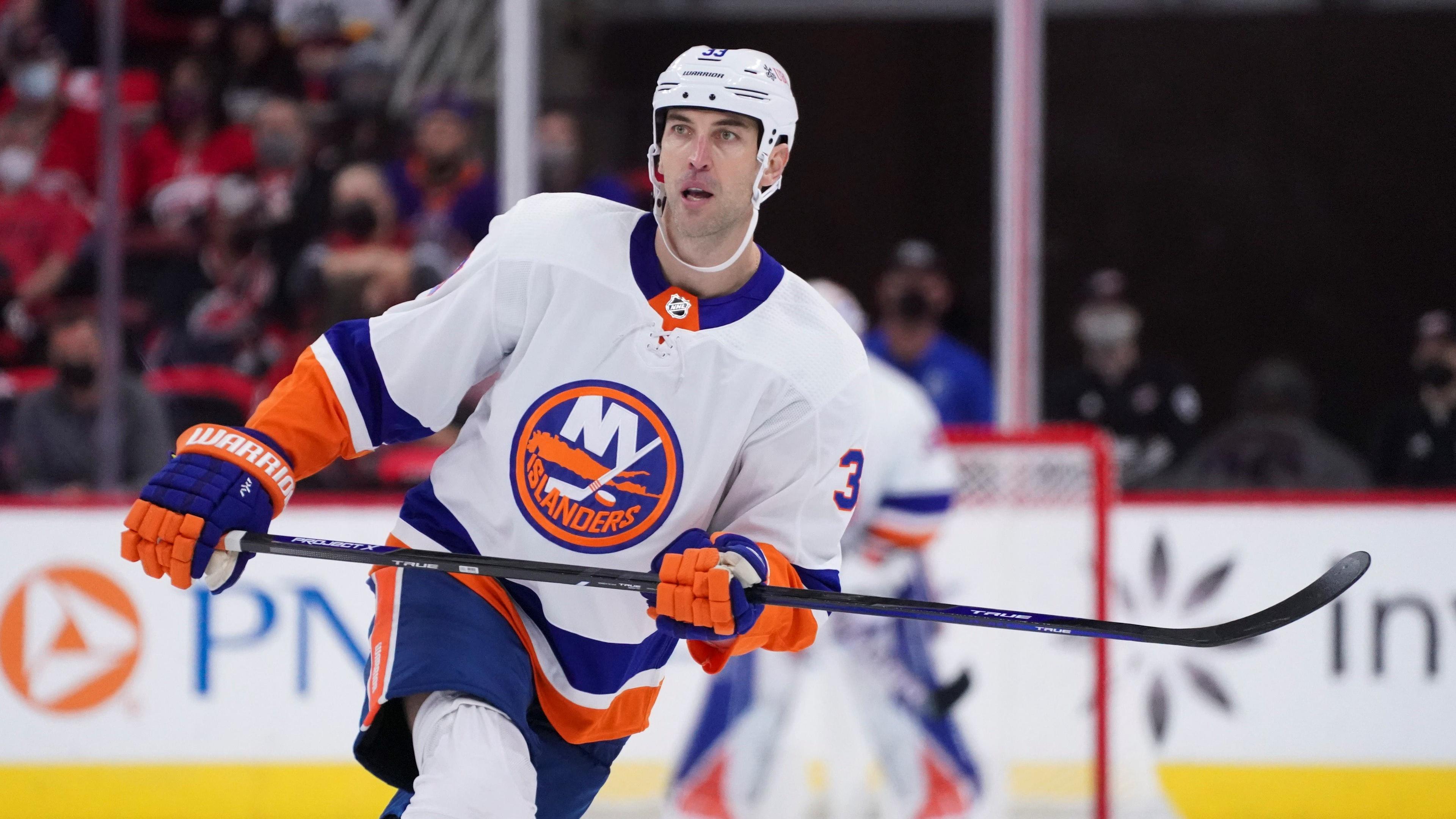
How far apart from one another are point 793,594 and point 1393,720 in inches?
96.1

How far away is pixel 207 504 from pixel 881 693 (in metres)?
2.20

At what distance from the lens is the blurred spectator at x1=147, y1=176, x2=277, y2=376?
4.81m

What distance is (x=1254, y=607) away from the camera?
163 inches

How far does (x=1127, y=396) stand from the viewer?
183 inches

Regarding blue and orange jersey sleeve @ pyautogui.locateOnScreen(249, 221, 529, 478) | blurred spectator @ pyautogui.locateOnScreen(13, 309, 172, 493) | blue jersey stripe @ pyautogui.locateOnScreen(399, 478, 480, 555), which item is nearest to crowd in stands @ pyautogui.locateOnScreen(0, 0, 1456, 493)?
Result: blurred spectator @ pyautogui.locateOnScreen(13, 309, 172, 493)

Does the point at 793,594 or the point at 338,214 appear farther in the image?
the point at 338,214

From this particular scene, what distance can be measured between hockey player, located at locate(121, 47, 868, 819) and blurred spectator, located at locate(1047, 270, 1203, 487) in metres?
2.24

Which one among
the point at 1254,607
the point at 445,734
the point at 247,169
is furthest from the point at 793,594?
the point at 247,169

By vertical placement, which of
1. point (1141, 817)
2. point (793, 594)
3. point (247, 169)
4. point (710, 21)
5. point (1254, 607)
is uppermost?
point (710, 21)

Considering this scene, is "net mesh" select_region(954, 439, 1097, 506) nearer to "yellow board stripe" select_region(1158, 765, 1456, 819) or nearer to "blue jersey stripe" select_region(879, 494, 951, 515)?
"blue jersey stripe" select_region(879, 494, 951, 515)

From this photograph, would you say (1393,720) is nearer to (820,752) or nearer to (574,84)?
(820,752)

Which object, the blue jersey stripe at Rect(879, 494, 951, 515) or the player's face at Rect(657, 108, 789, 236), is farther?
the blue jersey stripe at Rect(879, 494, 951, 515)

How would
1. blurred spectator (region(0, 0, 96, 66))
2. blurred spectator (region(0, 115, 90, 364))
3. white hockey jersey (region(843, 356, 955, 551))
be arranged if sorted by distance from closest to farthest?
white hockey jersey (region(843, 356, 955, 551))
blurred spectator (region(0, 115, 90, 364))
blurred spectator (region(0, 0, 96, 66))

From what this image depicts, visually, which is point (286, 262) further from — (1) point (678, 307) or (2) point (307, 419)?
(1) point (678, 307)
